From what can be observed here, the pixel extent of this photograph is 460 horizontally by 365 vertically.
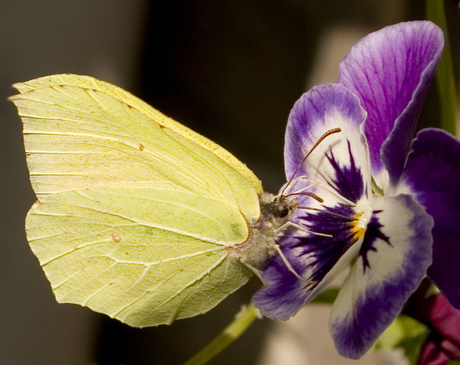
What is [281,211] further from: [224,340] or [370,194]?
[224,340]

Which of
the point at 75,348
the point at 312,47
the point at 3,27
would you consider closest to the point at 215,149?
the point at 3,27

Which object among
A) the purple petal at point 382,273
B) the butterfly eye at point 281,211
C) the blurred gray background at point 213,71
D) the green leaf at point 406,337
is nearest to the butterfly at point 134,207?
the butterfly eye at point 281,211

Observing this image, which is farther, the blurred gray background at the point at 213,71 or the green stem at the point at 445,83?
the blurred gray background at the point at 213,71

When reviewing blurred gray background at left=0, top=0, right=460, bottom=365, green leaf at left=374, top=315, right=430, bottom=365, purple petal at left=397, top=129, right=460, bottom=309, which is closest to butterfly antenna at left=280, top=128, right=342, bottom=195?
purple petal at left=397, top=129, right=460, bottom=309

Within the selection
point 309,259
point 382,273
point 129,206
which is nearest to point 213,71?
point 129,206

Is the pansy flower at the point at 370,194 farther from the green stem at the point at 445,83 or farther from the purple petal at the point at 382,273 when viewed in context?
the green stem at the point at 445,83

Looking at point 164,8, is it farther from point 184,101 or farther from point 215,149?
point 215,149

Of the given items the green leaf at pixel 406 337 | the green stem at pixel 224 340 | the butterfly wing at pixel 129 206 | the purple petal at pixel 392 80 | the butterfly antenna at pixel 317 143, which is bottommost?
the green stem at pixel 224 340
